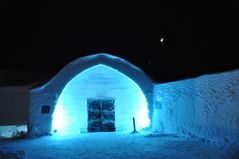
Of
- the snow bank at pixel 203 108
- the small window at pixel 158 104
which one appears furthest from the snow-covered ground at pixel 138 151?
the small window at pixel 158 104

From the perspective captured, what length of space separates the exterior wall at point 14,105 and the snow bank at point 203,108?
519 centimetres

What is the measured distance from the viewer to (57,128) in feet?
36.1

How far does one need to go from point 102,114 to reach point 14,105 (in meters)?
3.66

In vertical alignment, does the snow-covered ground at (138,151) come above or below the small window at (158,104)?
below

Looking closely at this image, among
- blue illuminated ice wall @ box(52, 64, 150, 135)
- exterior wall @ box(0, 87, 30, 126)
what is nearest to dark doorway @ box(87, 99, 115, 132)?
blue illuminated ice wall @ box(52, 64, 150, 135)

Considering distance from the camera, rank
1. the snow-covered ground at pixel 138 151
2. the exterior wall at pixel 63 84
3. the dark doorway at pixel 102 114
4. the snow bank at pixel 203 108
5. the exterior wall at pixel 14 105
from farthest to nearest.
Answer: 1. the dark doorway at pixel 102 114
2. the exterior wall at pixel 63 84
3. the exterior wall at pixel 14 105
4. the snow bank at pixel 203 108
5. the snow-covered ground at pixel 138 151

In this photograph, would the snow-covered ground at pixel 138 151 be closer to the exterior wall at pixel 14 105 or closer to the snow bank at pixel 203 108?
the snow bank at pixel 203 108

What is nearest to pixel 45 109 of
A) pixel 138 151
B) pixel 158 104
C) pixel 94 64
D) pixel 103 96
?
pixel 103 96

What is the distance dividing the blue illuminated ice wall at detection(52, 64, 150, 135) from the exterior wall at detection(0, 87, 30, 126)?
1503mm

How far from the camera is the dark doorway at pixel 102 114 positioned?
470 inches

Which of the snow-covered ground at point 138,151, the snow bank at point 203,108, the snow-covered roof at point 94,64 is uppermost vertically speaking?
the snow-covered roof at point 94,64

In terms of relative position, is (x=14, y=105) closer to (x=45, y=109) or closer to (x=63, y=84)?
(x=45, y=109)

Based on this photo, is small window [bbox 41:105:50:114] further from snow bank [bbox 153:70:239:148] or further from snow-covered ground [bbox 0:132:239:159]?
snow bank [bbox 153:70:239:148]

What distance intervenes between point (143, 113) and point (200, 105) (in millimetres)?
3881
